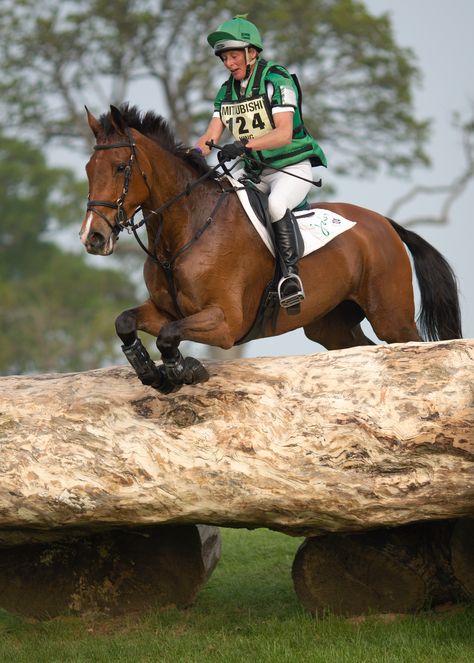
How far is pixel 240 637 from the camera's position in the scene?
573 centimetres

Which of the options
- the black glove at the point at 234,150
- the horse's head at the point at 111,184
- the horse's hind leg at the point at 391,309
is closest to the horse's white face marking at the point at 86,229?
the horse's head at the point at 111,184

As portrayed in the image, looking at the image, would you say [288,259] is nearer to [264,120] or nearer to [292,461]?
[264,120]

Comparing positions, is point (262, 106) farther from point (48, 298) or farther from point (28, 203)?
point (28, 203)

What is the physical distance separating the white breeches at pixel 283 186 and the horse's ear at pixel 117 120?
110 centimetres

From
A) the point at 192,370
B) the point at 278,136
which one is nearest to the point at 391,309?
the point at 278,136

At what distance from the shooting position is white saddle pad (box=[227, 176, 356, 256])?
643cm

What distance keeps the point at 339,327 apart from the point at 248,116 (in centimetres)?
196

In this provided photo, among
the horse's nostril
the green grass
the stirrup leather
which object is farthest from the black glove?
the green grass

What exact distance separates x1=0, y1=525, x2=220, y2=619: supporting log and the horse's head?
1.95m

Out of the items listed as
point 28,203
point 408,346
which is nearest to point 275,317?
point 408,346

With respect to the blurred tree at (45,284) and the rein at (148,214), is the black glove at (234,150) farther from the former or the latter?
the blurred tree at (45,284)

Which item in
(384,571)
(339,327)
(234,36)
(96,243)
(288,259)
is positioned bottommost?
(384,571)

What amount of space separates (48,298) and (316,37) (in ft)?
37.3

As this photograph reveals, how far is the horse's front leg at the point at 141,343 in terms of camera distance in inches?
217
